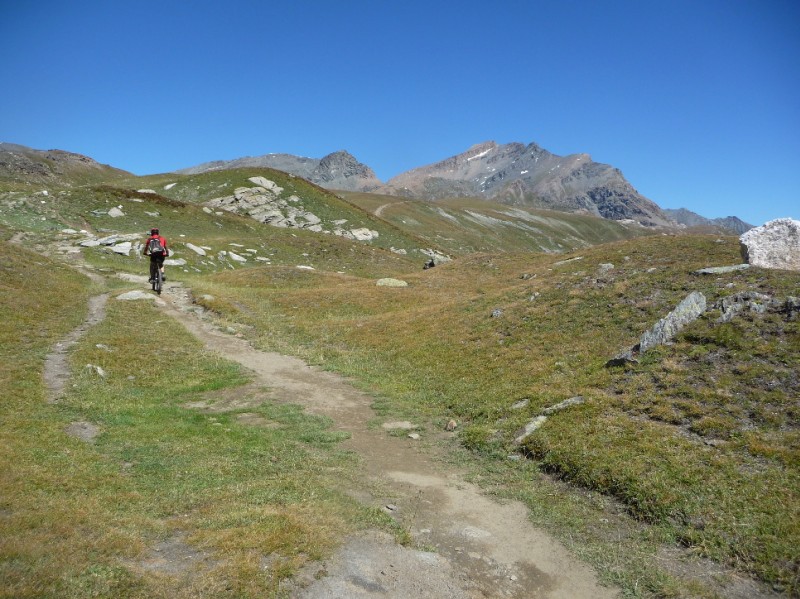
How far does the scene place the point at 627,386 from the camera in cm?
1573

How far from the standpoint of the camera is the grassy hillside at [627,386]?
1031cm

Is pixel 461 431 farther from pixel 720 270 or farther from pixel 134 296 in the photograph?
pixel 134 296

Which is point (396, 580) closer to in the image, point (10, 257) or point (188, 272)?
point (10, 257)

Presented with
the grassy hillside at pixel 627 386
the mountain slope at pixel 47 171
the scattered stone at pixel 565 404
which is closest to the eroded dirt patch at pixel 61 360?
the grassy hillside at pixel 627 386

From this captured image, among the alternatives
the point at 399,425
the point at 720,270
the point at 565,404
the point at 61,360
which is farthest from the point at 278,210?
the point at 565,404

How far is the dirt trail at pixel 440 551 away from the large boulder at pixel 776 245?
963 inches

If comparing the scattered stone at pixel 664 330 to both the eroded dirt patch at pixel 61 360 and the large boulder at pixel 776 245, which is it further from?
the eroded dirt patch at pixel 61 360

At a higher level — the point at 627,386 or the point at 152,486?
the point at 627,386

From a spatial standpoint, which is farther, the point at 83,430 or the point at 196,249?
the point at 196,249

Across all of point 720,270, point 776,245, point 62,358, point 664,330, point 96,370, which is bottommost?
point 96,370

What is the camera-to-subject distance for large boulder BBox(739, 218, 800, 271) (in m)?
25.9

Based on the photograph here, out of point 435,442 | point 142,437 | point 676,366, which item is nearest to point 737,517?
point 676,366

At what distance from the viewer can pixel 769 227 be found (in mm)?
27703

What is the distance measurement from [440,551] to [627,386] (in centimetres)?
972
